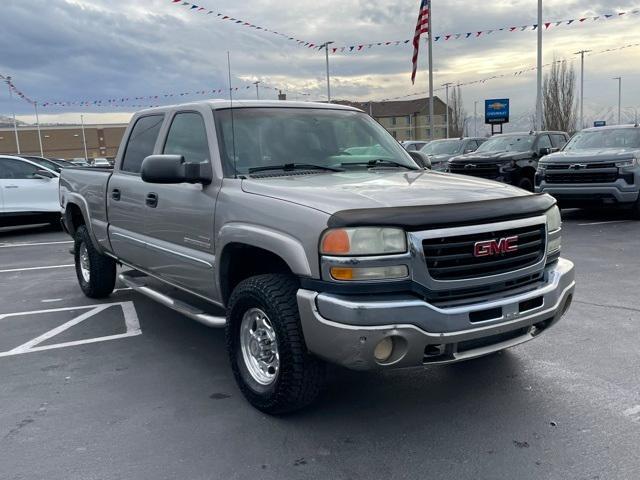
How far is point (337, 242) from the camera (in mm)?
3055

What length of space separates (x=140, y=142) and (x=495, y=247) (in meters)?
3.50

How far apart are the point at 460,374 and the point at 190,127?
272 cm

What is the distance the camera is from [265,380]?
368 centimetres

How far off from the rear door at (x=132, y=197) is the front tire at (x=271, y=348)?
1.60 meters

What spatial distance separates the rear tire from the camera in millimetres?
6410

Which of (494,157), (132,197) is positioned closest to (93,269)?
(132,197)

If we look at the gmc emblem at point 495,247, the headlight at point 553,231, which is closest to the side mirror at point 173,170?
the gmc emblem at point 495,247

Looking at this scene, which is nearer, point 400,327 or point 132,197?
point 400,327

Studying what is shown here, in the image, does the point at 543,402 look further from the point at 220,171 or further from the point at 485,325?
the point at 220,171

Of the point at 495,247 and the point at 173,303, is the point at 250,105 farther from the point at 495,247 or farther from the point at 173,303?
the point at 495,247

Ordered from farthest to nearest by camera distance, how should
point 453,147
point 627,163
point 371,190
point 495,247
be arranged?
point 453,147
point 627,163
point 371,190
point 495,247

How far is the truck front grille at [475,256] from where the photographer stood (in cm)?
312

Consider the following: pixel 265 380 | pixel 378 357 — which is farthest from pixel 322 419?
pixel 378 357

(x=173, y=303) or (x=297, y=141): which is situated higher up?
(x=297, y=141)
